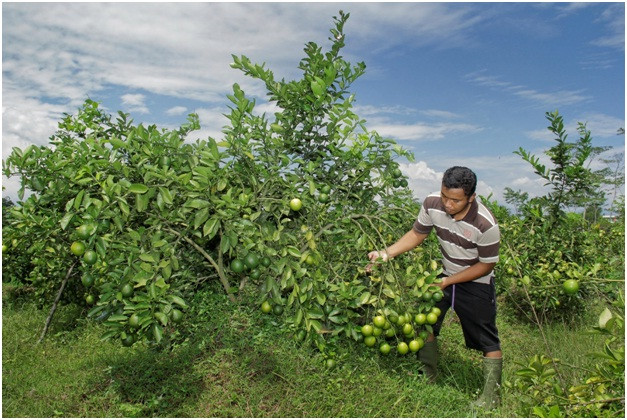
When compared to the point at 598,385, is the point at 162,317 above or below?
above

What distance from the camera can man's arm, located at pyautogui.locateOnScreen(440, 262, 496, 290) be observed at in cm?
376

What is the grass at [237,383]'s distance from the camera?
3.25 meters

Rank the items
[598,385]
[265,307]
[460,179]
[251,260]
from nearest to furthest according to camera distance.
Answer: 1. [598,385]
2. [251,260]
3. [265,307]
4. [460,179]

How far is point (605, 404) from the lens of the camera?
2.42 m

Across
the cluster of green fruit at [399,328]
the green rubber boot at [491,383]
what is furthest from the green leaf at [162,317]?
the green rubber boot at [491,383]

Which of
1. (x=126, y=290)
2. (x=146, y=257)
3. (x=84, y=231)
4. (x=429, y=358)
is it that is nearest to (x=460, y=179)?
Result: (x=429, y=358)

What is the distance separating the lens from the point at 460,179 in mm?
3551

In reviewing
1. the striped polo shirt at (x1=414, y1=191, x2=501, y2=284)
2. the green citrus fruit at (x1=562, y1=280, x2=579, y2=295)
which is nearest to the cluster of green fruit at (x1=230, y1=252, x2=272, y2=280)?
the striped polo shirt at (x1=414, y1=191, x2=501, y2=284)

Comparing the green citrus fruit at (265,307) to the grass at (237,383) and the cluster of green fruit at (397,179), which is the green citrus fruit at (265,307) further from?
the cluster of green fruit at (397,179)

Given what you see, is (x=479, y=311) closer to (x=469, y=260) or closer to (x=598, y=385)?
(x=469, y=260)

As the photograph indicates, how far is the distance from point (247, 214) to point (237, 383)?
1.08 metres

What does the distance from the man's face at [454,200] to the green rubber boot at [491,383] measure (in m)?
1.16

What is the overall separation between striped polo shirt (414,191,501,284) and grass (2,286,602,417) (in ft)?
2.88

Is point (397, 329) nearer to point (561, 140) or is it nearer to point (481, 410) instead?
point (481, 410)
